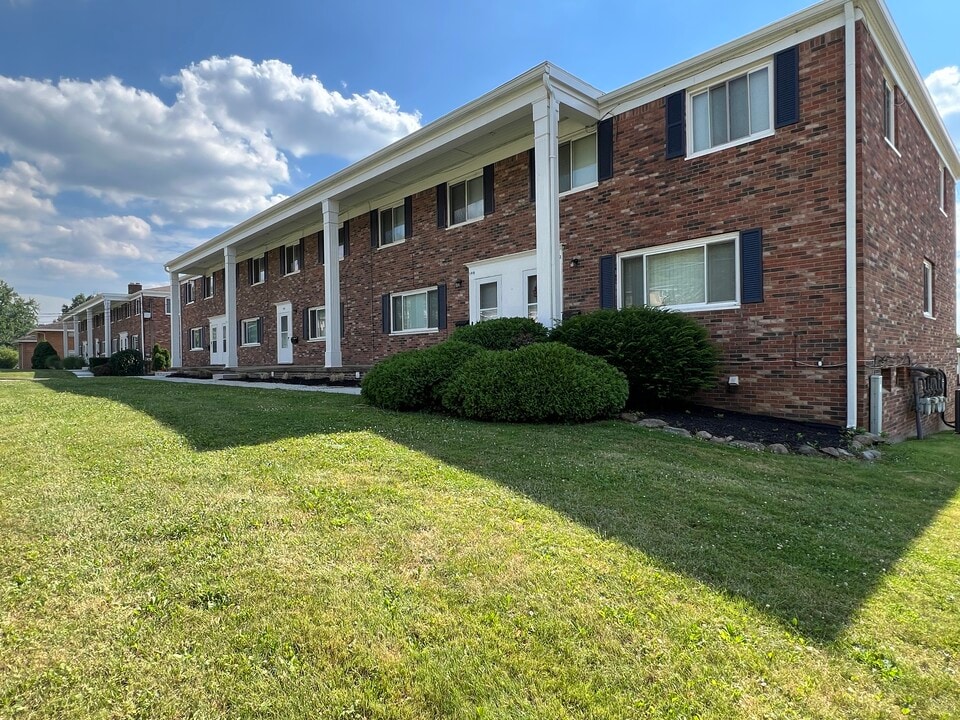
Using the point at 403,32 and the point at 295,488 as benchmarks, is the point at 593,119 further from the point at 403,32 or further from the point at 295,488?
the point at 295,488

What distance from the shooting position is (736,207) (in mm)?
8828

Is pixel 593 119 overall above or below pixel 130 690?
above

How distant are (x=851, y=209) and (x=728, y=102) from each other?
275 centimetres

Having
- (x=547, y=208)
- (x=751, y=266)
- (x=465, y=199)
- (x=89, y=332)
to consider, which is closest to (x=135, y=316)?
(x=89, y=332)

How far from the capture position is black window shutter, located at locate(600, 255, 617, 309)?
10.2 m

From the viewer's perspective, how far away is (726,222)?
8.93m

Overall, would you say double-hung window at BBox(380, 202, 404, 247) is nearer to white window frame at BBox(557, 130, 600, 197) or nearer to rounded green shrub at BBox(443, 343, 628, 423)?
white window frame at BBox(557, 130, 600, 197)

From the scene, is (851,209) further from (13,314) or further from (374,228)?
(13,314)

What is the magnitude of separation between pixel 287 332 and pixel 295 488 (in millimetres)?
16757

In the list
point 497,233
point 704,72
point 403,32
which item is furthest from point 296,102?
point 704,72

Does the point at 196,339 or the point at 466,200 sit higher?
the point at 466,200

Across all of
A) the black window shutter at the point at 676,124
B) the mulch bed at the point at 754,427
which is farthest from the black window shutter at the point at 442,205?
the mulch bed at the point at 754,427

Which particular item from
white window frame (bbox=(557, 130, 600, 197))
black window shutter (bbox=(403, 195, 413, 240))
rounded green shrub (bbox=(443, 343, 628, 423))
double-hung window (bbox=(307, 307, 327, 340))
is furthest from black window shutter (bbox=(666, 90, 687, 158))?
double-hung window (bbox=(307, 307, 327, 340))

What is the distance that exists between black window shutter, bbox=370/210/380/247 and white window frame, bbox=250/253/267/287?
717cm
